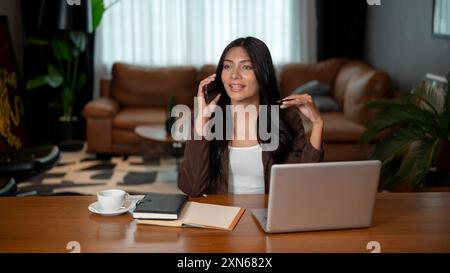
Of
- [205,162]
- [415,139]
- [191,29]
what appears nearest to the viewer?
[205,162]

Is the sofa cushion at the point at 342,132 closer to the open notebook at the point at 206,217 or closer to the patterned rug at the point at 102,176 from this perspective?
the patterned rug at the point at 102,176

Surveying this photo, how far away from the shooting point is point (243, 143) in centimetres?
209

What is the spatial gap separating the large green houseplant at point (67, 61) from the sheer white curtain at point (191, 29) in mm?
246

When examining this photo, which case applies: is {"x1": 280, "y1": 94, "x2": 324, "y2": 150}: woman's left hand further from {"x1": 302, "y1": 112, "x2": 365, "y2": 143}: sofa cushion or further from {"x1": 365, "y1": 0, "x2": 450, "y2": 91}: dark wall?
{"x1": 302, "y1": 112, "x2": 365, "y2": 143}: sofa cushion

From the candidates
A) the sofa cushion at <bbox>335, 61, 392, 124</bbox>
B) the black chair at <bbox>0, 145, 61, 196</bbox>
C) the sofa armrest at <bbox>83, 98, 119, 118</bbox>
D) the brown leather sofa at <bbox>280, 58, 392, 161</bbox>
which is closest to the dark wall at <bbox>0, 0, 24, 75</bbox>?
the sofa armrest at <bbox>83, 98, 119, 118</bbox>

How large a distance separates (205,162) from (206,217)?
39cm

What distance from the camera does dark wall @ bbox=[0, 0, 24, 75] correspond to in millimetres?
5129

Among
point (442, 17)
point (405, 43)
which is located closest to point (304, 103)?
point (442, 17)

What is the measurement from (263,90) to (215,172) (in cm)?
30

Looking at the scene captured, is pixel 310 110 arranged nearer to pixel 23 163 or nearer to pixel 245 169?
pixel 245 169

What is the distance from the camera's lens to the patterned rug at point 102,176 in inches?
163

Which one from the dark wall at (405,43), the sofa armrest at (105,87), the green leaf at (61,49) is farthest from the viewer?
the sofa armrest at (105,87)

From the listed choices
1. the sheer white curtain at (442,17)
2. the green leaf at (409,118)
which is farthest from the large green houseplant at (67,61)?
the green leaf at (409,118)

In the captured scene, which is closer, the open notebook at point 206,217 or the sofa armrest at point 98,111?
the open notebook at point 206,217
